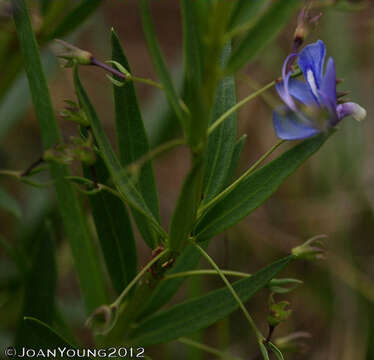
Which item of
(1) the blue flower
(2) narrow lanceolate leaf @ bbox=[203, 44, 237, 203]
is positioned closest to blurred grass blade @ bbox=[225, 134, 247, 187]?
(2) narrow lanceolate leaf @ bbox=[203, 44, 237, 203]

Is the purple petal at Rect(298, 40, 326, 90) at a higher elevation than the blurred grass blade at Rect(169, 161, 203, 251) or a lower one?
higher

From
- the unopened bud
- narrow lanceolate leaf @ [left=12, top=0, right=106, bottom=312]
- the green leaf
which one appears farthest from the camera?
the green leaf

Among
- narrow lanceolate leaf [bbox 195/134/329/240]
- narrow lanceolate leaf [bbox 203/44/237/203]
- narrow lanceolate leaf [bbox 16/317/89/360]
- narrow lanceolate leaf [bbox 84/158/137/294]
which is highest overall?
narrow lanceolate leaf [bbox 203/44/237/203]

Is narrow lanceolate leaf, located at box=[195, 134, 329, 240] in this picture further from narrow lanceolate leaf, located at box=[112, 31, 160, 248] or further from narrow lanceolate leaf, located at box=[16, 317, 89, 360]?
narrow lanceolate leaf, located at box=[16, 317, 89, 360]

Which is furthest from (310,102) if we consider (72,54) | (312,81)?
(72,54)

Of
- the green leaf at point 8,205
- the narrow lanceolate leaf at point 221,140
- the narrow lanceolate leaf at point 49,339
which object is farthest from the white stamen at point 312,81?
the green leaf at point 8,205

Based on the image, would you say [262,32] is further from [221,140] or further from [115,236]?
[115,236]
